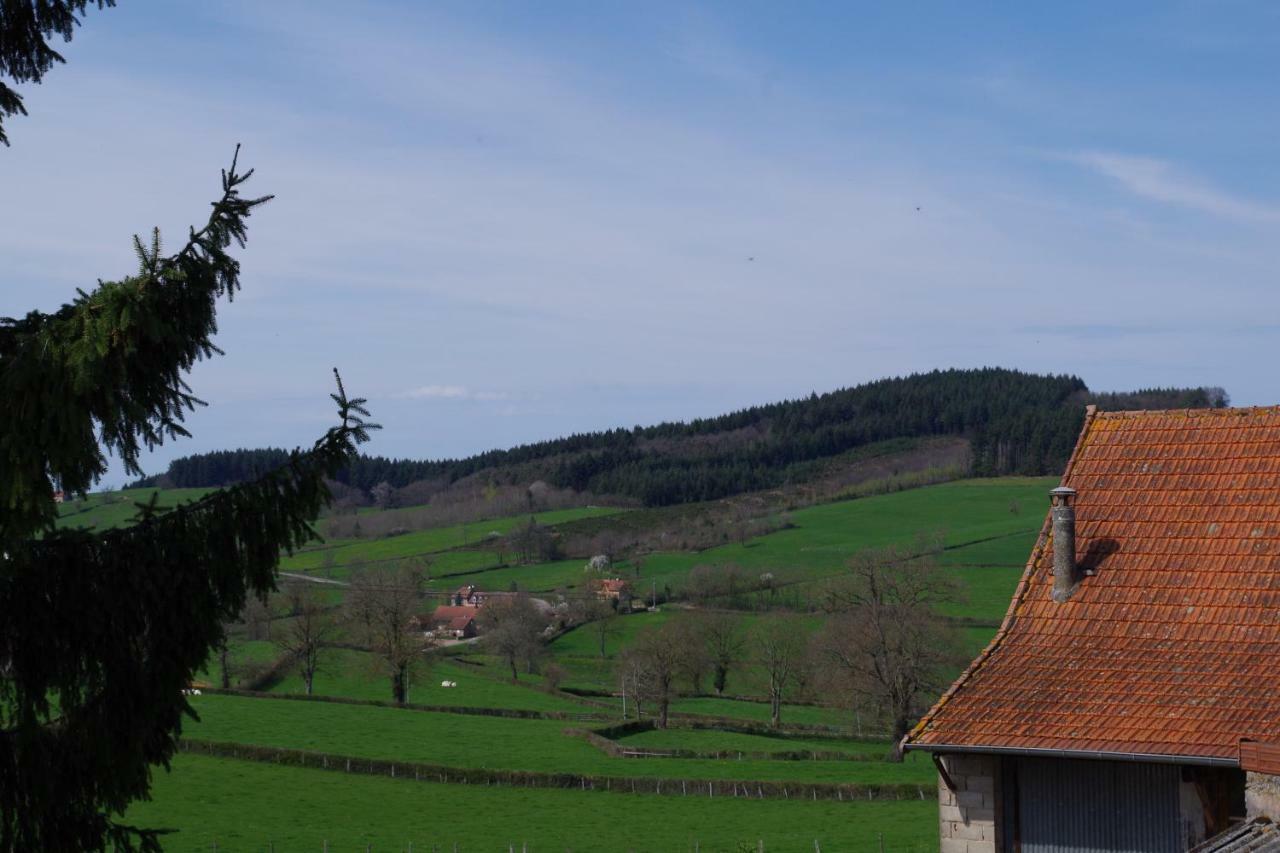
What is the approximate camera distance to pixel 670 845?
32.5 metres

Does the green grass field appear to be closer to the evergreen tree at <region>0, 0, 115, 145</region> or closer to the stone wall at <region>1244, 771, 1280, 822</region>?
the evergreen tree at <region>0, 0, 115, 145</region>

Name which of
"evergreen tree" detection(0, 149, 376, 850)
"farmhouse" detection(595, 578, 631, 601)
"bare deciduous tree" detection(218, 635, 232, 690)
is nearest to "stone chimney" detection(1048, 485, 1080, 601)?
"evergreen tree" detection(0, 149, 376, 850)

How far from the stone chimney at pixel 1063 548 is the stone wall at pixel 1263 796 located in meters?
3.71

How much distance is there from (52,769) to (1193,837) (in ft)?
32.9

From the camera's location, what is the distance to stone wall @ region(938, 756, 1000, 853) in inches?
512

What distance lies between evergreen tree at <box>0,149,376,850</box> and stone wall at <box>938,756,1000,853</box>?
8.46 meters

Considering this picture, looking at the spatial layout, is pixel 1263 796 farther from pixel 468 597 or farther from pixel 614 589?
pixel 468 597

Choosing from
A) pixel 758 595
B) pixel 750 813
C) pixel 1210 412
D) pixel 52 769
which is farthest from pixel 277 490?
pixel 758 595

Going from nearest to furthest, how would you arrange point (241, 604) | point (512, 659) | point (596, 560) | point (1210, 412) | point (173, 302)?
→ point (173, 302), point (241, 604), point (1210, 412), point (512, 659), point (596, 560)

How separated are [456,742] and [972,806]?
37755 mm

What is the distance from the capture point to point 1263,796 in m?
10.2

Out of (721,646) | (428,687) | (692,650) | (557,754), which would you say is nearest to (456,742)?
(557,754)

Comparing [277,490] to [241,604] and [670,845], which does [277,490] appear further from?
[670,845]

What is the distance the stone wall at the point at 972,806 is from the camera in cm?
1301
